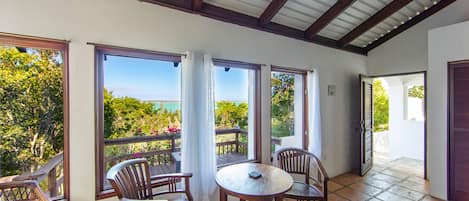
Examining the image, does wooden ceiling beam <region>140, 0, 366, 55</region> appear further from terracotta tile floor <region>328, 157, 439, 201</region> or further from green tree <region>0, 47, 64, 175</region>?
terracotta tile floor <region>328, 157, 439, 201</region>

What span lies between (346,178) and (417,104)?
A: 11.3 ft

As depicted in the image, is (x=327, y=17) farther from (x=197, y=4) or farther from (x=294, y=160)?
(x=294, y=160)

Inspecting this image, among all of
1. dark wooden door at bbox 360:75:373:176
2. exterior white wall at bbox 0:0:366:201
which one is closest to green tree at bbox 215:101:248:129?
exterior white wall at bbox 0:0:366:201

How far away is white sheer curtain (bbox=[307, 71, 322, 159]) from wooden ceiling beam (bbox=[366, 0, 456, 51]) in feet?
6.82

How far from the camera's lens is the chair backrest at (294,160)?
2797 millimetres

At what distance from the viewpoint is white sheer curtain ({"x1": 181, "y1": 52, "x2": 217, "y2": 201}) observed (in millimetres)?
2424

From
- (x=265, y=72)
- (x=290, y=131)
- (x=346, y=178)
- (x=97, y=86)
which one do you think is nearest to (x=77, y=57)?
(x=97, y=86)

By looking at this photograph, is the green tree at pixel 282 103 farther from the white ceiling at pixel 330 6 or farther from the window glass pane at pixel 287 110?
the white ceiling at pixel 330 6

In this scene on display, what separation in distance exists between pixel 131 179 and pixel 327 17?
10.8 ft

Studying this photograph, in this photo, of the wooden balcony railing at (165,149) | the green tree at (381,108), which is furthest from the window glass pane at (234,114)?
the green tree at (381,108)

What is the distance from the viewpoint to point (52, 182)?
6.39 feet

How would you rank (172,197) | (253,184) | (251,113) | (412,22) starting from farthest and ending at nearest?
(412,22) → (251,113) → (172,197) → (253,184)

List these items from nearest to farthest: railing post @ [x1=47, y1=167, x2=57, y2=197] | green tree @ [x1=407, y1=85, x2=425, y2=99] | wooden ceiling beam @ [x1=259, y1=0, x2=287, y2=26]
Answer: railing post @ [x1=47, y1=167, x2=57, y2=197], wooden ceiling beam @ [x1=259, y1=0, x2=287, y2=26], green tree @ [x1=407, y1=85, x2=425, y2=99]

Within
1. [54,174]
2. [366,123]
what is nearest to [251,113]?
[54,174]
